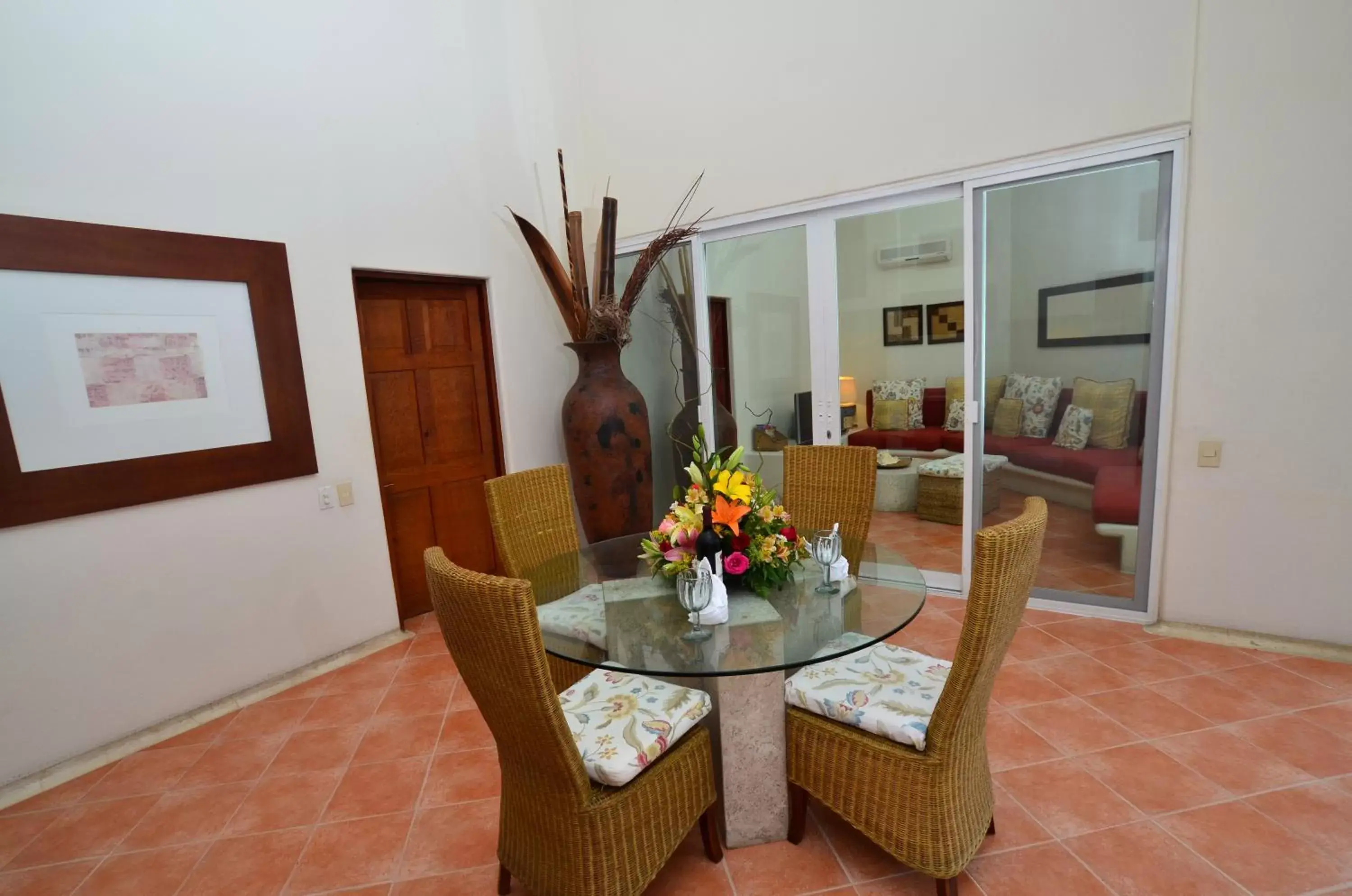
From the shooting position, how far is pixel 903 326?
12.9ft

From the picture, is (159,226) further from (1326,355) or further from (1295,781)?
(1326,355)

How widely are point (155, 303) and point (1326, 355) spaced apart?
15.2 ft

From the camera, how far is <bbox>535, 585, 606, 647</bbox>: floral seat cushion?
5.46 ft

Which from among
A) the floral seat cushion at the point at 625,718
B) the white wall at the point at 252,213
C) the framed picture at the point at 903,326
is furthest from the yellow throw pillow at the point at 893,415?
the floral seat cushion at the point at 625,718

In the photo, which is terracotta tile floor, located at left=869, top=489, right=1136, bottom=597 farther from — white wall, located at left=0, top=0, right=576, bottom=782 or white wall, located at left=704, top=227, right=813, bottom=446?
white wall, located at left=0, top=0, right=576, bottom=782

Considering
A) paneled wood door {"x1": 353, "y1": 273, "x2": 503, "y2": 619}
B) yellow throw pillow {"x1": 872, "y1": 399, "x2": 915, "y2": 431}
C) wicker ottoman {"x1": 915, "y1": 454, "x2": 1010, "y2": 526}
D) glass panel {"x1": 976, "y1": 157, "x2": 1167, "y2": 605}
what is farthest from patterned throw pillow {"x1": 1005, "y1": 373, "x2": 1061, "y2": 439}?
paneled wood door {"x1": 353, "y1": 273, "x2": 503, "y2": 619}

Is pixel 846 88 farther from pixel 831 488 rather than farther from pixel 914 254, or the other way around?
pixel 831 488

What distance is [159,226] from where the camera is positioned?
2453mm

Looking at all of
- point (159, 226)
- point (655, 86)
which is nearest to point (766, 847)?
point (159, 226)

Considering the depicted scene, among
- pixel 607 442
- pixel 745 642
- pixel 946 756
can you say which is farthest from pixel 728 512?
pixel 607 442

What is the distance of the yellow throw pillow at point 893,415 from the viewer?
14.4ft

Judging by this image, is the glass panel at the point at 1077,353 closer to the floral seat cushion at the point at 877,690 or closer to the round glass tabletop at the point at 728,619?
the round glass tabletop at the point at 728,619

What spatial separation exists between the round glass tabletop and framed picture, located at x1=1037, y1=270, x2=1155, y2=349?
1635 millimetres

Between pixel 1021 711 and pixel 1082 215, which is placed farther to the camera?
pixel 1082 215
